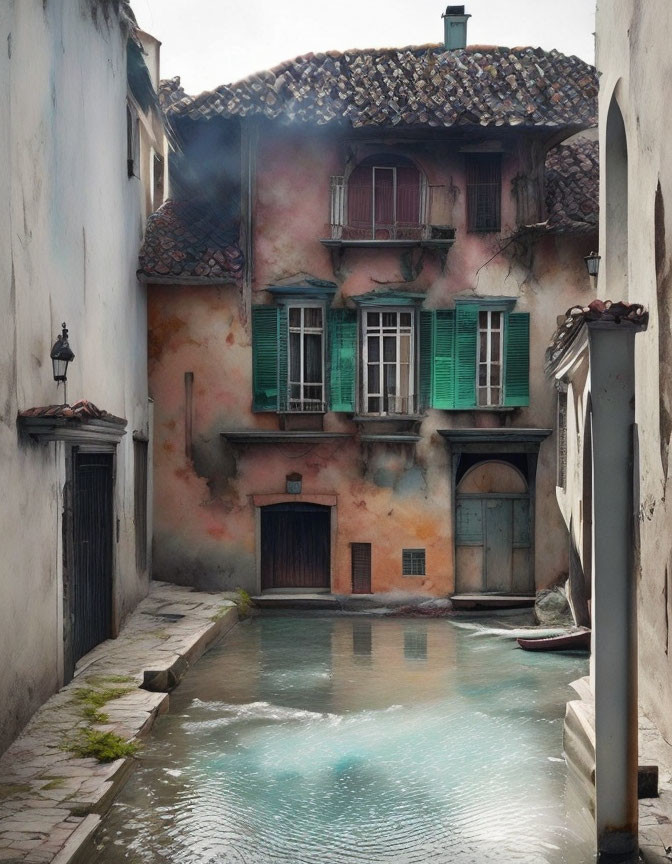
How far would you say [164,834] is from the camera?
740 cm

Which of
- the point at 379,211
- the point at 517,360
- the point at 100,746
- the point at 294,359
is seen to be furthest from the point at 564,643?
the point at 379,211

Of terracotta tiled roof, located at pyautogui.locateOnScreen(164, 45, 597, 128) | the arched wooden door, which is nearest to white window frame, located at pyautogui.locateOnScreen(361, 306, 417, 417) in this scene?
the arched wooden door

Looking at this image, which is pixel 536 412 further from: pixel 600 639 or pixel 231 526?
pixel 600 639

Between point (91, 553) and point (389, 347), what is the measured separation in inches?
285

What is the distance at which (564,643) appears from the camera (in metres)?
14.2

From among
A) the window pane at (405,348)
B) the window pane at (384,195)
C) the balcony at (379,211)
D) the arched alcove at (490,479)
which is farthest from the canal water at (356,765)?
the window pane at (384,195)

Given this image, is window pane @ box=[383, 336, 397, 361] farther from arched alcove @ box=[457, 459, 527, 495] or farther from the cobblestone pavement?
the cobblestone pavement

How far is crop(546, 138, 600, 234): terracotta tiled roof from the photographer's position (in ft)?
56.6

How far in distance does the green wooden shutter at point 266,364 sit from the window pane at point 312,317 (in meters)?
0.56

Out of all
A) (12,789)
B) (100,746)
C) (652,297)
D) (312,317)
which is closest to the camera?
(12,789)

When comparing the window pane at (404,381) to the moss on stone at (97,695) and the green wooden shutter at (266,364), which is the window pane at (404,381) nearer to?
the green wooden shutter at (266,364)

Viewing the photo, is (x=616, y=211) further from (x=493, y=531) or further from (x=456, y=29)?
(x=456, y=29)

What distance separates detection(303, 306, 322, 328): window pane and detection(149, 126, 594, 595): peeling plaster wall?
0.43 m

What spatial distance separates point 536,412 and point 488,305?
6.81ft
